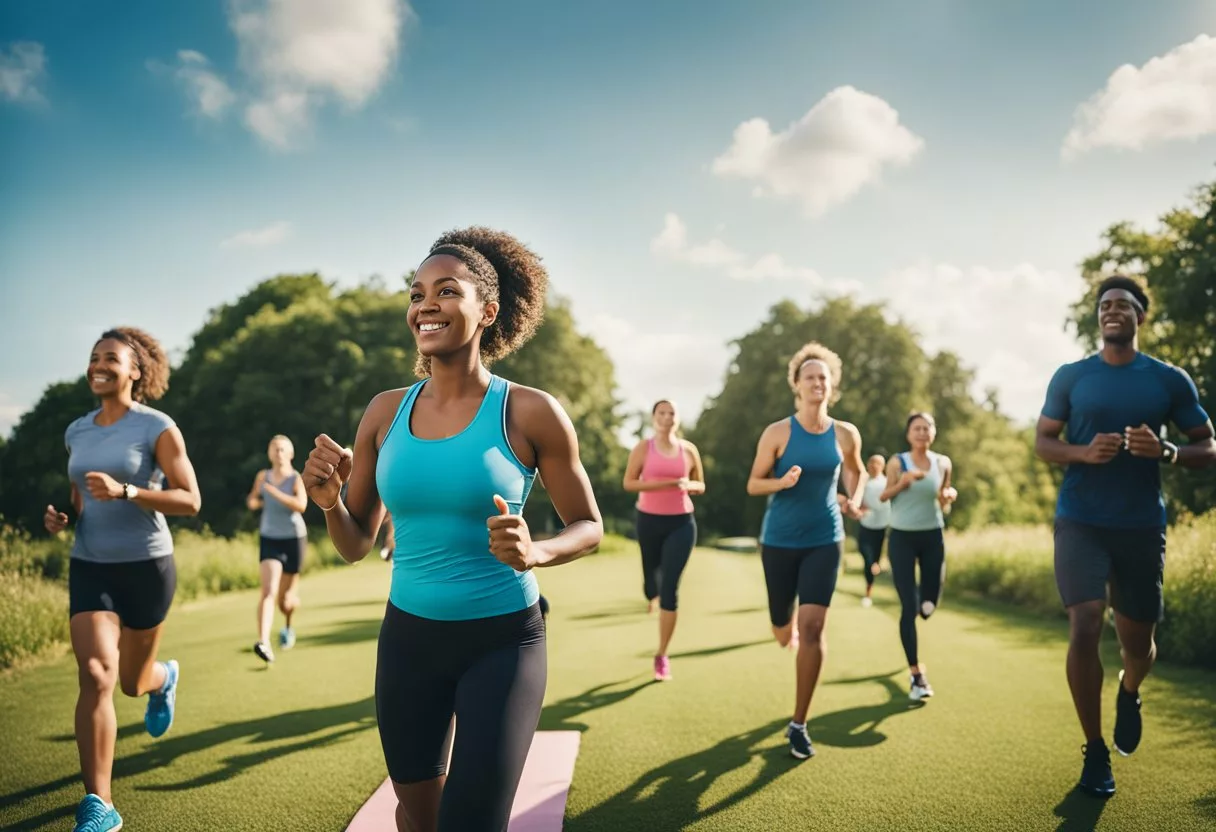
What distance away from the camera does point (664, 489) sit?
7.19 metres

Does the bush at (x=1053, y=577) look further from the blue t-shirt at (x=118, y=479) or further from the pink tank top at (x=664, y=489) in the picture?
the blue t-shirt at (x=118, y=479)

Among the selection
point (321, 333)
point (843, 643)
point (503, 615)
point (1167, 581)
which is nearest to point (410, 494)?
point (503, 615)

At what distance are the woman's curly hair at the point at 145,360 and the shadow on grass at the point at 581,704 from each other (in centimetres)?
326

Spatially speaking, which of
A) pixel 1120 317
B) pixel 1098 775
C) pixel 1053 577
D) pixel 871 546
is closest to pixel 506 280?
pixel 1120 317

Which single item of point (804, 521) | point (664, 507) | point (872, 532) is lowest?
point (872, 532)

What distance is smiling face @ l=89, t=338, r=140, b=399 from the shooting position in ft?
13.5

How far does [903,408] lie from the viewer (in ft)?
106

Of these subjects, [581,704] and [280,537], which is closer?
[581,704]

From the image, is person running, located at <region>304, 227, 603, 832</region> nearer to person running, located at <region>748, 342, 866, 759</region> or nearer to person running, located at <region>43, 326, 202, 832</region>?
A: person running, located at <region>43, 326, 202, 832</region>

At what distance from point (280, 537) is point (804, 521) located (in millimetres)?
5670

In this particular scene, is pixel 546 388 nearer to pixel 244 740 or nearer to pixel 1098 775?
pixel 244 740

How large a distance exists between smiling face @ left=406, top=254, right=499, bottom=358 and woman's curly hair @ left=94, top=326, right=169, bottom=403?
2.63 m

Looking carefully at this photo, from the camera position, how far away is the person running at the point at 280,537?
7.85 m

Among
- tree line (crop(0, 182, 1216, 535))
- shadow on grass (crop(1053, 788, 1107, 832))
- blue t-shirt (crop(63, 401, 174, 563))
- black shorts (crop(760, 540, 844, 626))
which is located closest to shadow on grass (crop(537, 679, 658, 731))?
black shorts (crop(760, 540, 844, 626))
